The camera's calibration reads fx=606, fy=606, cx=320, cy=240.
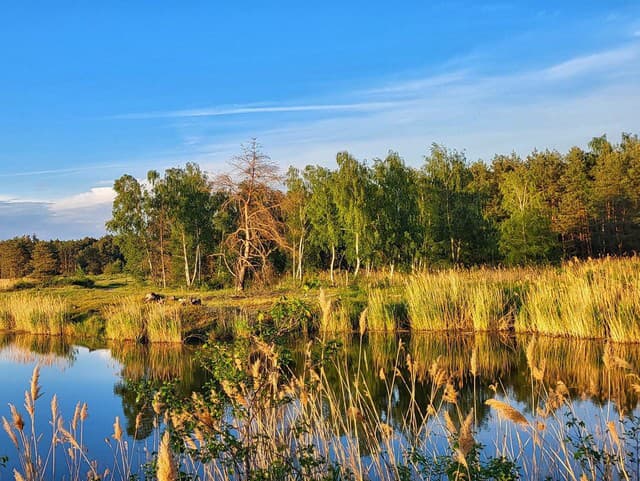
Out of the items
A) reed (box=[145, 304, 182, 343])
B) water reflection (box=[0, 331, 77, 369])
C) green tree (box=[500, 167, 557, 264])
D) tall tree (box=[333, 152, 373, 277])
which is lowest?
water reflection (box=[0, 331, 77, 369])

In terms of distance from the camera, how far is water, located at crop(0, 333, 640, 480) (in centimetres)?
804

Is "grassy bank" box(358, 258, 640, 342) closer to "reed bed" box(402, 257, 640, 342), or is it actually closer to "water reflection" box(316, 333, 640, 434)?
"reed bed" box(402, 257, 640, 342)

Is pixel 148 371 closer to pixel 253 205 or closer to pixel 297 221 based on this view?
pixel 253 205

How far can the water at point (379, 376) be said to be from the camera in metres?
8.04

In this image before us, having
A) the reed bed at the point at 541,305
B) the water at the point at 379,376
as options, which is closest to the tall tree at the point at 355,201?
the reed bed at the point at 541,305

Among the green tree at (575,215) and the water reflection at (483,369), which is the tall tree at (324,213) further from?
the green tree at (575,215)

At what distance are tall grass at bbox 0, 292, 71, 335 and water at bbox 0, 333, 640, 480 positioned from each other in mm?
1579

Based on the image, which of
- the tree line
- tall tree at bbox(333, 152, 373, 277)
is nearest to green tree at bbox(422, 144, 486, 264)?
tall tree at bbox(333, 152, 373, 277)

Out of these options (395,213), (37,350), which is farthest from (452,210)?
(37,350)

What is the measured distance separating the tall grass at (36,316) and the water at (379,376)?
1579mm

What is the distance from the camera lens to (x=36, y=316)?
18172 mm

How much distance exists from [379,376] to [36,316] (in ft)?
40.8

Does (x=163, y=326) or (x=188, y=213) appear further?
(x=188, y=213)

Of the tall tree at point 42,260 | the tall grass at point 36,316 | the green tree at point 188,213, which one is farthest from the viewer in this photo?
the tall tree at point 42,260
